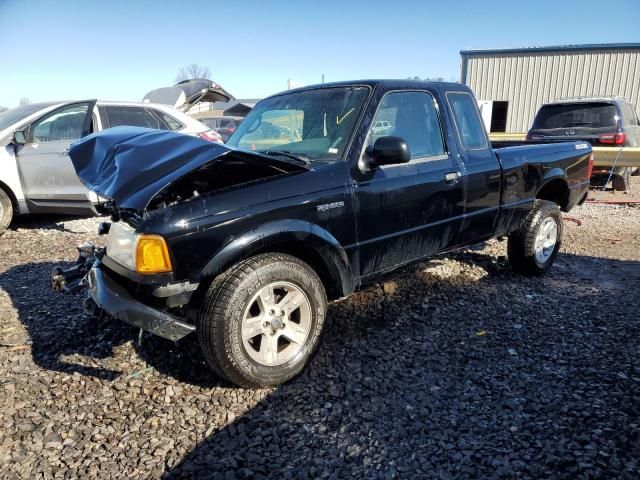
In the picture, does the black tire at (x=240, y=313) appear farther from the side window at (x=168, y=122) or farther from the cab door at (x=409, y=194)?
the side window at (x=168, y=122)

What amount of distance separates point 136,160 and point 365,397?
2064mm

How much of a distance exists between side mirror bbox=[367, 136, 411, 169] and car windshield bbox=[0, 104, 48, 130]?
5803 millimetres

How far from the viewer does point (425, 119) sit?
380cm

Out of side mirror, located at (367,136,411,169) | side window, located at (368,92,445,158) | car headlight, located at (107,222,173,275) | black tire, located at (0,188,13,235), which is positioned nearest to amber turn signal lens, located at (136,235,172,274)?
car headlight, located at (107,222,173,275)

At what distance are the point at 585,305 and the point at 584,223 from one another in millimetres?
3877

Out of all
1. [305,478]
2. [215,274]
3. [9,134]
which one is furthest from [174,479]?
[9,134]

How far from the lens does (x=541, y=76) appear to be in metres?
20.1

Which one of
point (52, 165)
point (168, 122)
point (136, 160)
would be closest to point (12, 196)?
point (52, 165)

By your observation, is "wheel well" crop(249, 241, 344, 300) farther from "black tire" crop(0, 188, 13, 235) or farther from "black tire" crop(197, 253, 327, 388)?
"black tire" crop(0, 188, 13, 235)

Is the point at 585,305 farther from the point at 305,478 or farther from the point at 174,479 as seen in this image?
the point at 174,479

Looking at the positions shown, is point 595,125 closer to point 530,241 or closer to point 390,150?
point 530,241

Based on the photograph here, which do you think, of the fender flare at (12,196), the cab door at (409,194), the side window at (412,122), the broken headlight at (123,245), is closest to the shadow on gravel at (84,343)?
the broken headlight at (123,245)

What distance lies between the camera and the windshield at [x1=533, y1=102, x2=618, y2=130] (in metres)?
9.44

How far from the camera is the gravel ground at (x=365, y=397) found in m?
2.29
